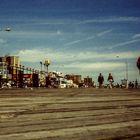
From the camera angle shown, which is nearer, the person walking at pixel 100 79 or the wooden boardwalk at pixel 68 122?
the wooden boardwalk at pixel 68 122

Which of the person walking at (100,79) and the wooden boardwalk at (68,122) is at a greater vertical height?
the person walking at (100,79)

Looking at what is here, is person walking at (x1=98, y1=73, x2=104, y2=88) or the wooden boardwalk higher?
person walking at (x1=98, y1=73, x2=104, y2=88)

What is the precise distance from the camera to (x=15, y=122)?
355 cm

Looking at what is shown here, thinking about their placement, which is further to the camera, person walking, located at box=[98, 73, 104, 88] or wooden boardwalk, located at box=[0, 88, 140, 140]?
person walking, located at box=[98, 73, 104, 88]

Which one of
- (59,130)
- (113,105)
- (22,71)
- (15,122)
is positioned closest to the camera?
(59,130)

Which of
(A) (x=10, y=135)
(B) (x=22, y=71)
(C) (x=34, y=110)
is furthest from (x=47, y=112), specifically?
(B) (x=22, y=71)

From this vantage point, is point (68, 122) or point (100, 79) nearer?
point (68, 122)

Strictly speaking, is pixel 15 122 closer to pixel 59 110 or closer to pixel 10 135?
pixel 10 135

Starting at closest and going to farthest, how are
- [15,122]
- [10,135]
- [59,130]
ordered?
1. [10,135]
2. [59,130]
3. [15,122]

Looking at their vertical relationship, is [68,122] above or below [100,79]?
below

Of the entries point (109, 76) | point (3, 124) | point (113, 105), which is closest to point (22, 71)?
point (109, 76)

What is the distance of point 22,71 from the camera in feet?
74.4

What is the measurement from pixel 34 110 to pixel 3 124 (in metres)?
0.81

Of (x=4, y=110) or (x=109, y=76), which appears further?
(x=109, y=76)
